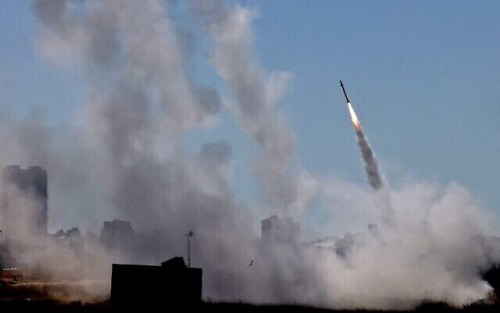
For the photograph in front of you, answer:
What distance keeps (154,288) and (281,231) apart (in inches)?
1595

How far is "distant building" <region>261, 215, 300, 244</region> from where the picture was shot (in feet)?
298

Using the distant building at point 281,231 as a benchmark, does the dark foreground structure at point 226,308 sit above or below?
below

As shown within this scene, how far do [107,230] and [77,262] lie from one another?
49.4 metres

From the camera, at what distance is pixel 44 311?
66125 mm

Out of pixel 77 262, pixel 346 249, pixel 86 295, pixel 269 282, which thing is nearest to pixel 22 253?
pixel 77 262

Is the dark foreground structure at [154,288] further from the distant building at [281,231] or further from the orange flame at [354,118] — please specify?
the distant building at [281,231]

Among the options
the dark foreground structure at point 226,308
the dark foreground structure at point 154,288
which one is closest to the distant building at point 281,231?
the dark foreground structure at point 226,308

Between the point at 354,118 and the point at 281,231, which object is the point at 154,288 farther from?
the point at 281,231

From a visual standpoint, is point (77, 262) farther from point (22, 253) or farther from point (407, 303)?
point (407, 303)

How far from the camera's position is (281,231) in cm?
9238

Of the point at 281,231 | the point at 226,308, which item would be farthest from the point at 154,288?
the point at 281,231

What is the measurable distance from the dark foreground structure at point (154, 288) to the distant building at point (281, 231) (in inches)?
1473

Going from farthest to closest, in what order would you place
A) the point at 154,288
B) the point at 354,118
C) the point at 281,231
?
the point at 281,231 < the point at 354,118 < the point at 154,288

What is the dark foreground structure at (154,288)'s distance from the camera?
174ft
